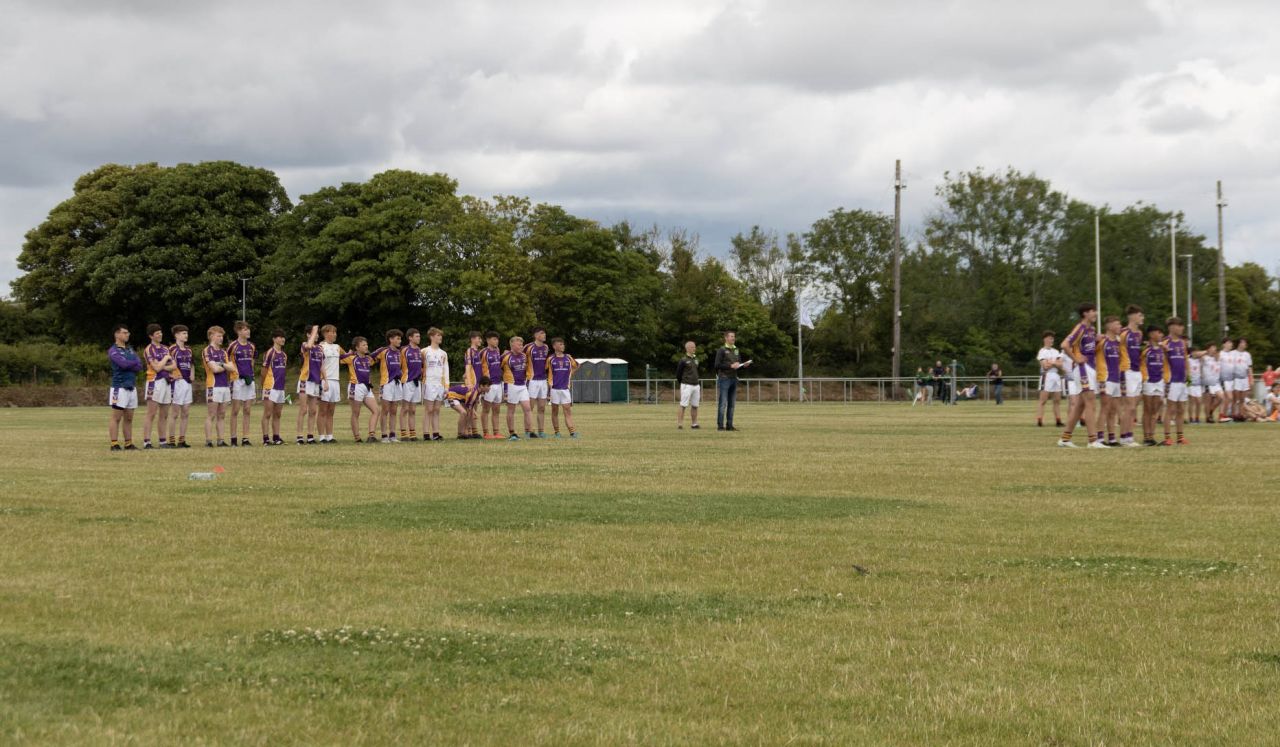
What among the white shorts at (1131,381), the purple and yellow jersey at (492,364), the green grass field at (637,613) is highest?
the purple and yellow jersey at (492,364)

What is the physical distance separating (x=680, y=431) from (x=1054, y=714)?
25733 mm

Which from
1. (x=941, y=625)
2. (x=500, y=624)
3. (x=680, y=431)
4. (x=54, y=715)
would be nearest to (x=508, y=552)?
(x=500, y=624)

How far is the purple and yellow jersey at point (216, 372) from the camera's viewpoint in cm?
2434

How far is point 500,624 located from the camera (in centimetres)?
702

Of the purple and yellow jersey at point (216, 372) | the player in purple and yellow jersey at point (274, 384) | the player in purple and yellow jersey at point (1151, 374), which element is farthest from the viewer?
the player in purple and yellow jersey at point (274, 384)

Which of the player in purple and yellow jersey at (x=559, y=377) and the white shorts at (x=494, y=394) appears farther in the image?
Result: the player in purple and yellow jersey at (x=559, y=377)

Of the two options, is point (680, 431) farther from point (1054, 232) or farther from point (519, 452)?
point (1054, 232)

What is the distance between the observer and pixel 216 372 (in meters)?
24.6

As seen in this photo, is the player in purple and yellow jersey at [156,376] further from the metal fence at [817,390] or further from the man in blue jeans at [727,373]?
the metal fence at [817,390]

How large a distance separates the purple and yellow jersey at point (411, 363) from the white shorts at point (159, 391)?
471 centimetres

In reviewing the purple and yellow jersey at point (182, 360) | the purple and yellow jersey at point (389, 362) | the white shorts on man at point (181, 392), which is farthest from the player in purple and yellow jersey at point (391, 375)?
the white shorts on man at point (181, 392)

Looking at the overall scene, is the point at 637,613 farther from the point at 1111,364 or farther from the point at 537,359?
the point at 537,359

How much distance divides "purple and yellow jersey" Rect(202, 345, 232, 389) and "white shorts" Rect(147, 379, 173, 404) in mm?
703

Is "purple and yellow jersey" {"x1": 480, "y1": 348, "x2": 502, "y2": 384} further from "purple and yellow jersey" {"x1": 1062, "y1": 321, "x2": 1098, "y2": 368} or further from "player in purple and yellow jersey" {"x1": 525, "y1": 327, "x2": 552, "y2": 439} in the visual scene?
"purple and yellow jersey" {"x1": 1062, "y1": 321, "x2": 1098, "y2": 368}
